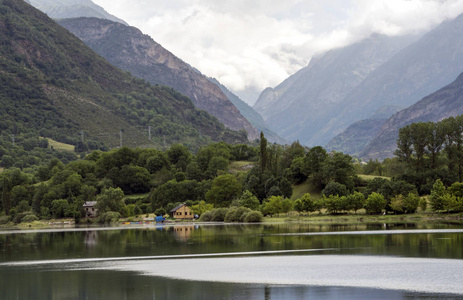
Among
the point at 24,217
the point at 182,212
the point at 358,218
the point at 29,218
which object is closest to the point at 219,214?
the point at 182,212

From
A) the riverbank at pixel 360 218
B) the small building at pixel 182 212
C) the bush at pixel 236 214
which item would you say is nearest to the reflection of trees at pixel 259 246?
the riverbank at pixel 360 218

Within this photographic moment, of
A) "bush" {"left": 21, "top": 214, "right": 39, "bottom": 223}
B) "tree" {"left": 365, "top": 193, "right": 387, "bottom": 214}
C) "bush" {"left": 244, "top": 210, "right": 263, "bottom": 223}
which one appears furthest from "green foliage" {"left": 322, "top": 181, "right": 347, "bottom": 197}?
"bush" {"left": 21, "top": 214, "right": 39, "bottom": 223}

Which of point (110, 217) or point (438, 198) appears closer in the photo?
point (438, 198)

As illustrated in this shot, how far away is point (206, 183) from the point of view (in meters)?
191

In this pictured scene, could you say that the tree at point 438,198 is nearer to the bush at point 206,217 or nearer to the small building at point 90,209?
the bush at point 206,217

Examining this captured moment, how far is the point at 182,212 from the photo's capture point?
171 m

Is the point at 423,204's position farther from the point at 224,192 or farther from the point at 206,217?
the point at 224,192

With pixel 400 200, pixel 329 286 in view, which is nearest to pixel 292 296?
pixel 329 286

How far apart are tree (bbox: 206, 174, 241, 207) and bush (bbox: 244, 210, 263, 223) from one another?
28758 millimetres

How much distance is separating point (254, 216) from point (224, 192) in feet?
108

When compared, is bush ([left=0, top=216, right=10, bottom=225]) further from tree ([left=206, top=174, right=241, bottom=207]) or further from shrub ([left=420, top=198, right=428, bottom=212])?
shrub ([left=420, top=198, right=428, bottom=212])

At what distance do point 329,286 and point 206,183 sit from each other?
149 m

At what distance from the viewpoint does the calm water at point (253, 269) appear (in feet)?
135

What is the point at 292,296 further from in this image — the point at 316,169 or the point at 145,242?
the point at 316,169
